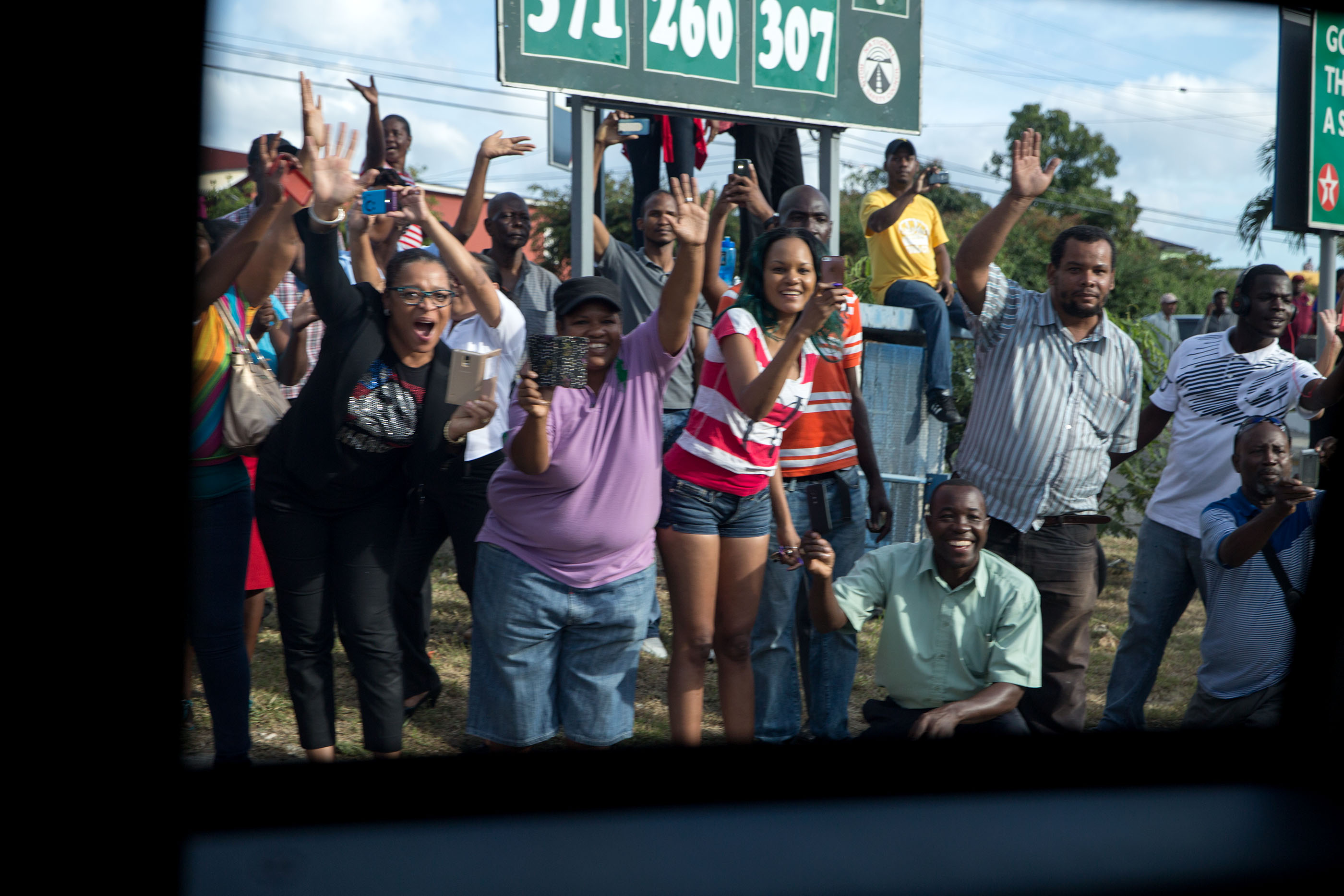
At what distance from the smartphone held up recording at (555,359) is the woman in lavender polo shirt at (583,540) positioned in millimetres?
122

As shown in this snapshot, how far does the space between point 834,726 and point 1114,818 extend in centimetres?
146

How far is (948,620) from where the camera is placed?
3.34m

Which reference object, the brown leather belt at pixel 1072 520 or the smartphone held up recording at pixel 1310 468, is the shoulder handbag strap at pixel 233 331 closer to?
the brown leather belt at pixel 1072 520

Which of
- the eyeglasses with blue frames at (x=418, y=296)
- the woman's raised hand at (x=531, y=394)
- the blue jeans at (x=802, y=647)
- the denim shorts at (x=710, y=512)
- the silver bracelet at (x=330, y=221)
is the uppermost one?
the silver bracelet at (x=330, y=221)

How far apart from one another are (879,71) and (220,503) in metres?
3.61

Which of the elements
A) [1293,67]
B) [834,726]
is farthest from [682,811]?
[1293,67]

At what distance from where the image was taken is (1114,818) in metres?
2.49

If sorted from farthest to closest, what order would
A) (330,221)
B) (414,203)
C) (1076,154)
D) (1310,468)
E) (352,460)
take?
(1076,154), (1310,468), (414,203), (352,460), (330,221)

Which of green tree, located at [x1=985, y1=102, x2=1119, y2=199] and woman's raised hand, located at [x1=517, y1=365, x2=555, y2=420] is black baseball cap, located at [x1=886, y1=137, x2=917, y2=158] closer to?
woman's raised hand, located at [x1=517, y1=365, x2=555, y2=420]

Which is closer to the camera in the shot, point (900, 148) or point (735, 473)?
point (735, 473)

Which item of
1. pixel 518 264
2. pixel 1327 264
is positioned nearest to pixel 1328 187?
pixel 1327 264

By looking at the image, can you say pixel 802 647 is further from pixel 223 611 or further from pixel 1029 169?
pixel 223 611

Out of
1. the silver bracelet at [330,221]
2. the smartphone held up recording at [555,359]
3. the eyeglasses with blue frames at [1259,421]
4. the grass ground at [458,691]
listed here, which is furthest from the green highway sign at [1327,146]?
the silver bracelet at [330,221]

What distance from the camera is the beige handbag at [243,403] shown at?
307 centimetres
